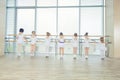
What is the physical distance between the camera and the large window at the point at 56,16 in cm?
1289

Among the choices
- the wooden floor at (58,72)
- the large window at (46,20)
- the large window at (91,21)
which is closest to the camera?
the wooden floor at (58,72)

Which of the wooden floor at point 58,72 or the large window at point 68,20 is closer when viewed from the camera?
the wooden floor at point 58,72

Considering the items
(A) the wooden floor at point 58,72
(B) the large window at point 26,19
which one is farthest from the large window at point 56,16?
(A) the wooden floor at point 58,72

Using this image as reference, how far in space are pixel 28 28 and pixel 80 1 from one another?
3.40m

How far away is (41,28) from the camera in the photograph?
43.3 ft

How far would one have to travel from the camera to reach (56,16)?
1312cm

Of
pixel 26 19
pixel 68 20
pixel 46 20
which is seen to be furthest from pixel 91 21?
pixel 26 19

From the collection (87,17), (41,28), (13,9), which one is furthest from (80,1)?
(13,9)

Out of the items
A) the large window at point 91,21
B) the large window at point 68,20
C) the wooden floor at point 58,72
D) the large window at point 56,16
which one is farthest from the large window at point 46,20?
the wooden floor at point 58,72

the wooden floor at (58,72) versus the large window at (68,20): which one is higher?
the large window at (68,20)

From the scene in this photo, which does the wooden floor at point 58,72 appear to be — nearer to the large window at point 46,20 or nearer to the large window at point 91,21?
the large window at point 91,21

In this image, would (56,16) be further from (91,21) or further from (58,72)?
(58,72)

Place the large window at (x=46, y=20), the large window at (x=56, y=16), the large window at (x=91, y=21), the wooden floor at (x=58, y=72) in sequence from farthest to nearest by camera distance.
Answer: the large window at (x=46, y=20), the large window at (x=56, y=16), the large window at (x=91, y=21), the wooden floor at (x=58, y=72)

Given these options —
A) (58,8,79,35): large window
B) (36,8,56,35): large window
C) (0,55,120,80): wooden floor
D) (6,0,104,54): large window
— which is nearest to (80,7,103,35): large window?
(6,0,104,54): large window
